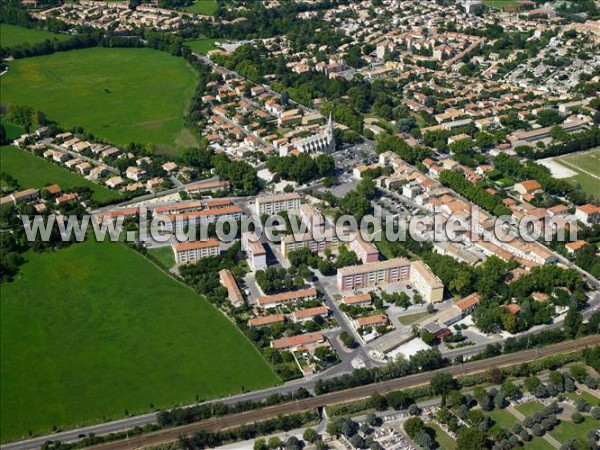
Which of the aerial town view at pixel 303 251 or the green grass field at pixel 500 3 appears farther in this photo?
the green grass field at pixel 500 3

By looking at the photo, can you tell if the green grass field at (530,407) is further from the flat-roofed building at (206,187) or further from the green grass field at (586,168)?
the flat-roofed building at (206,187)

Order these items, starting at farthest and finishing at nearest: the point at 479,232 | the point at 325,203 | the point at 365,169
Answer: the point at 365,169
the point at 325,203
the point at 479,232

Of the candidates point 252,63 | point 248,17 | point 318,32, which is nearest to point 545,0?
point 318,32

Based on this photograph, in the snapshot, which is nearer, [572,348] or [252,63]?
[572,348]

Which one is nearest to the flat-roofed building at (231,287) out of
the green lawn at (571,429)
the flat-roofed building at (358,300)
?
the flat-roofed building at (358,300)

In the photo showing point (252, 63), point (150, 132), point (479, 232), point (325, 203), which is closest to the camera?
point (479, 232)

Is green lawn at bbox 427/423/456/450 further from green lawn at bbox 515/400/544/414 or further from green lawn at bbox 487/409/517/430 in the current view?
green lawn at bbox 515/400/544/414

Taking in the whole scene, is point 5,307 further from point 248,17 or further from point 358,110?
point 248,17
